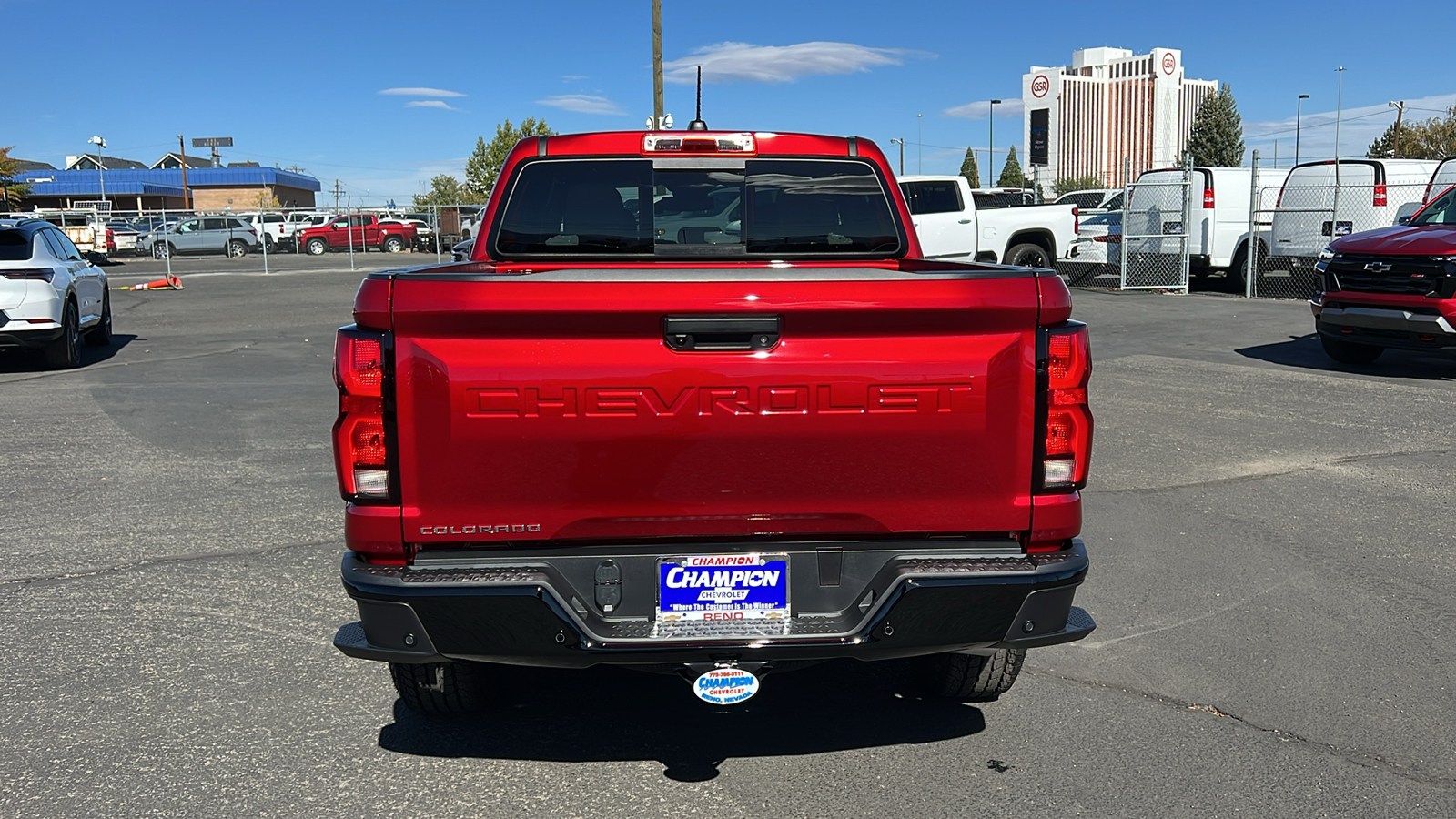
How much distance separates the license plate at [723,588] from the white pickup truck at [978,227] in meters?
17.2

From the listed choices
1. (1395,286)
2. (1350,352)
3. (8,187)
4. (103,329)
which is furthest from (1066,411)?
(8,187)

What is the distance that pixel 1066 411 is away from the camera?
322 cm

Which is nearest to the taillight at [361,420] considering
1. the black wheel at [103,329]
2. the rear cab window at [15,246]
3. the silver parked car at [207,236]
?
the rear cab window at [15,246]

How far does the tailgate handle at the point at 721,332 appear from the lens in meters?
3.06

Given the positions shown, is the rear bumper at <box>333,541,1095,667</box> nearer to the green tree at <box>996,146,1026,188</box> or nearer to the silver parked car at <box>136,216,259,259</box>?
the silver parked car at <box>136,216,259,259</box>

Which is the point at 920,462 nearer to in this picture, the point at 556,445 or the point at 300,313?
the point at 556,445

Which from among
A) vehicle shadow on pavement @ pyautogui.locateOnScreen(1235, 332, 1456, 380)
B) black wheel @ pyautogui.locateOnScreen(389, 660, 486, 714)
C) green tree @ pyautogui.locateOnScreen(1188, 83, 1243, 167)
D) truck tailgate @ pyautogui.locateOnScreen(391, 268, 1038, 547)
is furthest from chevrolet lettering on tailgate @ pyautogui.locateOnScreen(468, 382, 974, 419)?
green tree @ pyautogui.locateOnScreen(1188, 83, 1243, 167)

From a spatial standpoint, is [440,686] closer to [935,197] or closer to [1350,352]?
[1350,352]

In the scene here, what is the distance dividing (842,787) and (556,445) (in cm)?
135

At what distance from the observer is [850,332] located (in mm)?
3074

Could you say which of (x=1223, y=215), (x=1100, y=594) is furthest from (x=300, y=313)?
(x=1100, y=594)

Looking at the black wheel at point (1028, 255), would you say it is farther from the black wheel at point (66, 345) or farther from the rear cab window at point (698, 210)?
the rear cab window at point (698, 210)

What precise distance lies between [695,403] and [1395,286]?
1073cm

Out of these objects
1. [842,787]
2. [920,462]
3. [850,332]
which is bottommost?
[842,787]
